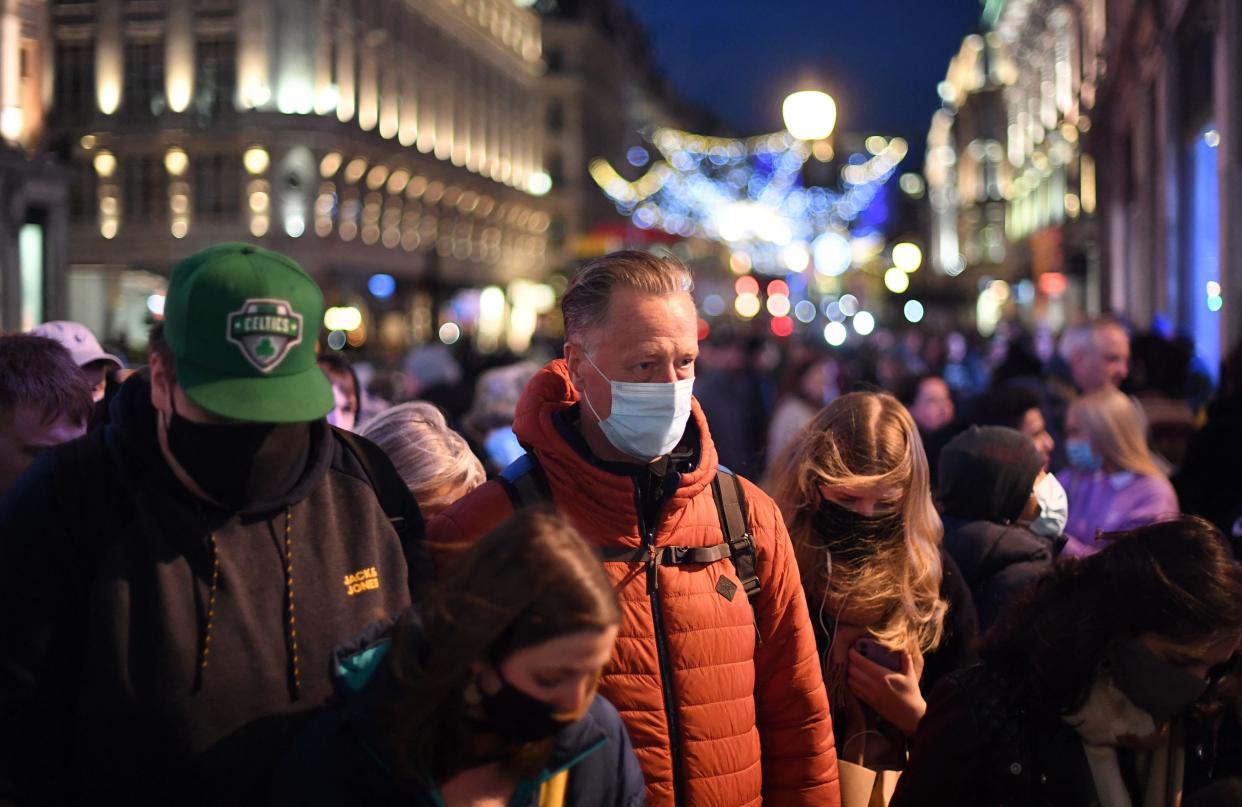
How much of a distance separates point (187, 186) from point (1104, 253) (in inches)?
1253

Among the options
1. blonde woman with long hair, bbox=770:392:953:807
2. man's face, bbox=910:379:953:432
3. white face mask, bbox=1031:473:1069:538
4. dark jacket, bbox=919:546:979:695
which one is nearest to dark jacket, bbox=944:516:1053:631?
white face mask, bbox=1031:473:1069:538

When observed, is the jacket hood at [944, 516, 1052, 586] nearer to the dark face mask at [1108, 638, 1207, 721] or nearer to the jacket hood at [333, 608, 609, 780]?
the dark face mask at [1108, 638, 1207, 721]

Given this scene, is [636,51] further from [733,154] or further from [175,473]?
[175,473]

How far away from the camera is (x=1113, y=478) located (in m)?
6.84

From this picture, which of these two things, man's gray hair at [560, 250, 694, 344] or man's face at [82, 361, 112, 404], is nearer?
man's gray hair at [560, 250, 694, 344]

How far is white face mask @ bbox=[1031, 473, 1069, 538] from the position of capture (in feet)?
16.9

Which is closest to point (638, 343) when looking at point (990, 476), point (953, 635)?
point (953, 635)

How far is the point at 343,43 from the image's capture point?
5331 cm

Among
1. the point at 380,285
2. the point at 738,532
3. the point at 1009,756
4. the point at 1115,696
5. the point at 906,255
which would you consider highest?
the point at 380,285

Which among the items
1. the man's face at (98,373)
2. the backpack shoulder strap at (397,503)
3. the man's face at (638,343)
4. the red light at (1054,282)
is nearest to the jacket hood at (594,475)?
the man's face at (638,343)

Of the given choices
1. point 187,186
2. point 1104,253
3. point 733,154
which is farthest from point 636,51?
point 1104,253

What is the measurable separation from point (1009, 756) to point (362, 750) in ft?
4.80

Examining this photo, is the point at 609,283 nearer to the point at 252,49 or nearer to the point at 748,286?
the point at 748,286

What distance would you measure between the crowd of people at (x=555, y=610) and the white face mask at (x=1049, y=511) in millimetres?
550
